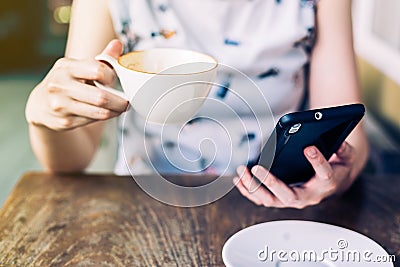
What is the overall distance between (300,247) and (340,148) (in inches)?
7.5

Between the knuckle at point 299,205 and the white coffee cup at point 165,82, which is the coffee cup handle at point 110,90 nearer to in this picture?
the white coffee cup at point 165,82

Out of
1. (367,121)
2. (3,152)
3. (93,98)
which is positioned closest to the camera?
(93,98)

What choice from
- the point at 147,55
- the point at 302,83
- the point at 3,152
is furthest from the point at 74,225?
the point at 3,152

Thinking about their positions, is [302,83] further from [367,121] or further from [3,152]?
[3,152]

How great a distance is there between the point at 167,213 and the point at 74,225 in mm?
130

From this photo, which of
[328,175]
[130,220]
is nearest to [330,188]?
[328,175]

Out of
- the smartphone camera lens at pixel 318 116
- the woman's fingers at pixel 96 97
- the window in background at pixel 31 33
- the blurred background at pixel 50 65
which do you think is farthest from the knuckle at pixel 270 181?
the window in background at pixel 31 33

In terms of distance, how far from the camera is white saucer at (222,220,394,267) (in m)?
0.68

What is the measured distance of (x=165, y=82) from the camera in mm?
628

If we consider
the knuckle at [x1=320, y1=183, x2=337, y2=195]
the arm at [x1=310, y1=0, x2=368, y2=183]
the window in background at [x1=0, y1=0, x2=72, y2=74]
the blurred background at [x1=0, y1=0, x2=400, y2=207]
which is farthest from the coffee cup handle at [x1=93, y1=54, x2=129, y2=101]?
the window in background at [x1=0, y1=0, x2=72, y2=74]

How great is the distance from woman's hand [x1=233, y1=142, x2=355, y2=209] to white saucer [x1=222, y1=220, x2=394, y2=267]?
40 mm

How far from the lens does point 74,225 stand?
0.78 meters

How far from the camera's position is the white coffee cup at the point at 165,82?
2.08ft

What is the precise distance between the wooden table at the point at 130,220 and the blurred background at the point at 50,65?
593 millimetres
